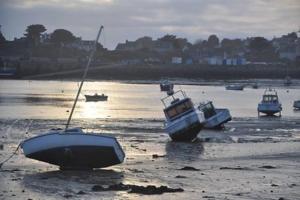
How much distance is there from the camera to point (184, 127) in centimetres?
3566

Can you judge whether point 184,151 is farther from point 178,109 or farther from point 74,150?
point 74,150

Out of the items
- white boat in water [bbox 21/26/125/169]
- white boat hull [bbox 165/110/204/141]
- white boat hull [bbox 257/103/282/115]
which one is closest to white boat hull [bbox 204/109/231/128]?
white boat hull [bbox 165/110/204/141]

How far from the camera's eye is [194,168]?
81.6 ft

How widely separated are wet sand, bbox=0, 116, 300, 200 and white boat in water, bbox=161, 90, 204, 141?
66 centimetres

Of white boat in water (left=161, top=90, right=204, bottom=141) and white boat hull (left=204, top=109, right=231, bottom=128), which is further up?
white boat in water (left=161, top=90, right=204, bottom=141)

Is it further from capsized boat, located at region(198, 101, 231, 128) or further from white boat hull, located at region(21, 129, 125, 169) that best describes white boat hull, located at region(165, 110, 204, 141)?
white boat hull, located at region(21, 129, 125, 169)

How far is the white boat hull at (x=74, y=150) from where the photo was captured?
23141mm

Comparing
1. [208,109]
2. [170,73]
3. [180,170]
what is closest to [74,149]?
[180,170]

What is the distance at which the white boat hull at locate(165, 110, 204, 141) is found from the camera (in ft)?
117

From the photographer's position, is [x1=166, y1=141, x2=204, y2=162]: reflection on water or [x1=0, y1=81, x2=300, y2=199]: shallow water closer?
[x1=0, y1=81, x2=300, y2=199]: shallow water

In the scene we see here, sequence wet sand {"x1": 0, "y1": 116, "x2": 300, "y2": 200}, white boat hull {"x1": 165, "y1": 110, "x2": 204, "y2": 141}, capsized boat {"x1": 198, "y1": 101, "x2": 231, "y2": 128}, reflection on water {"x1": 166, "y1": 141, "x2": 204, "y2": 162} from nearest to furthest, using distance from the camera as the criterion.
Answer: wet sand {"x1": 0, "y1": 116, "x2": 300, "y2": 200} → reflection on water {"x1": 166, "y1": 141, "x2": 204, "y2": 162} → white boat hull {"x1": 165, "y1": 110, "x2": 204, "y2": 141} → capsized boat {"x1": 198, "y1": 101, "x2": 231, "y2": 128}

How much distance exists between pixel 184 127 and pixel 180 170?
11394 millimetres

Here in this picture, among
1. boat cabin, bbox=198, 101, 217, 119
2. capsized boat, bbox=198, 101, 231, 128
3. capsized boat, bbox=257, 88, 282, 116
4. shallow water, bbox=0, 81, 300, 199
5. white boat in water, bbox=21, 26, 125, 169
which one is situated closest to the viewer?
shallow water, bbox=0, 81, 300, 199

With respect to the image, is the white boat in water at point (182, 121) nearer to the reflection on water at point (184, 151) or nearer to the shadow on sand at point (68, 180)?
the reflection on water at point (184, 151)
